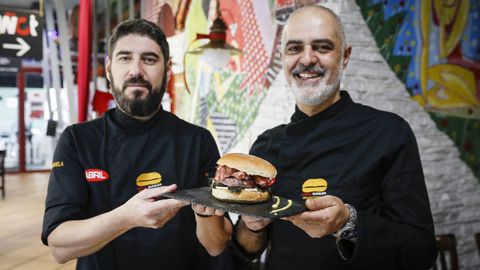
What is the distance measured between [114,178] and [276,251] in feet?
2.07

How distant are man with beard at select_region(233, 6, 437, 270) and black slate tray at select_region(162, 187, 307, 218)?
94mm

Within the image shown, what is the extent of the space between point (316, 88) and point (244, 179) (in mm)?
424

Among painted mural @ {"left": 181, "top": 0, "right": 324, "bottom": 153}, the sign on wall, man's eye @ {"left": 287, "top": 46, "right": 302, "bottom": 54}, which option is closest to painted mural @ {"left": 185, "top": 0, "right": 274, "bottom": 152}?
painted mural @ {"left": 181, "top": 0, "right": 324, "bottom": 153}

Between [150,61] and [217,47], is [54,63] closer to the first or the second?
[217,47]

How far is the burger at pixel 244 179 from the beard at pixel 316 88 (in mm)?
287

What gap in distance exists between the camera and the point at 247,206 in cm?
137

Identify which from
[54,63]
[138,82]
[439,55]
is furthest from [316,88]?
[54,63]

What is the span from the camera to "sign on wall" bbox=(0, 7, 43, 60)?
4203 millimetres

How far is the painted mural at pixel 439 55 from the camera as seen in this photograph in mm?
2906

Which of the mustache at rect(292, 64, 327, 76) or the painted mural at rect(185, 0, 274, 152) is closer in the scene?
the mustache at rect(292, 64, 327, 76)

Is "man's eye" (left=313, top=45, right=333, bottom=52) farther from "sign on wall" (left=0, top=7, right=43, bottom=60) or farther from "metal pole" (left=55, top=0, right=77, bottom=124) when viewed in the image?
"sign on wall" (left=0, top=7, right=43, bottom=60)

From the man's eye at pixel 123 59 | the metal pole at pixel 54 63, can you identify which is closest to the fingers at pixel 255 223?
the man's eye at pixel 123 59

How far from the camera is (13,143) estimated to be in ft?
37.1

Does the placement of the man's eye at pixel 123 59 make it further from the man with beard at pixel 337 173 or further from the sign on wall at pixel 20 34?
the sign on wall at pixel 20 34
